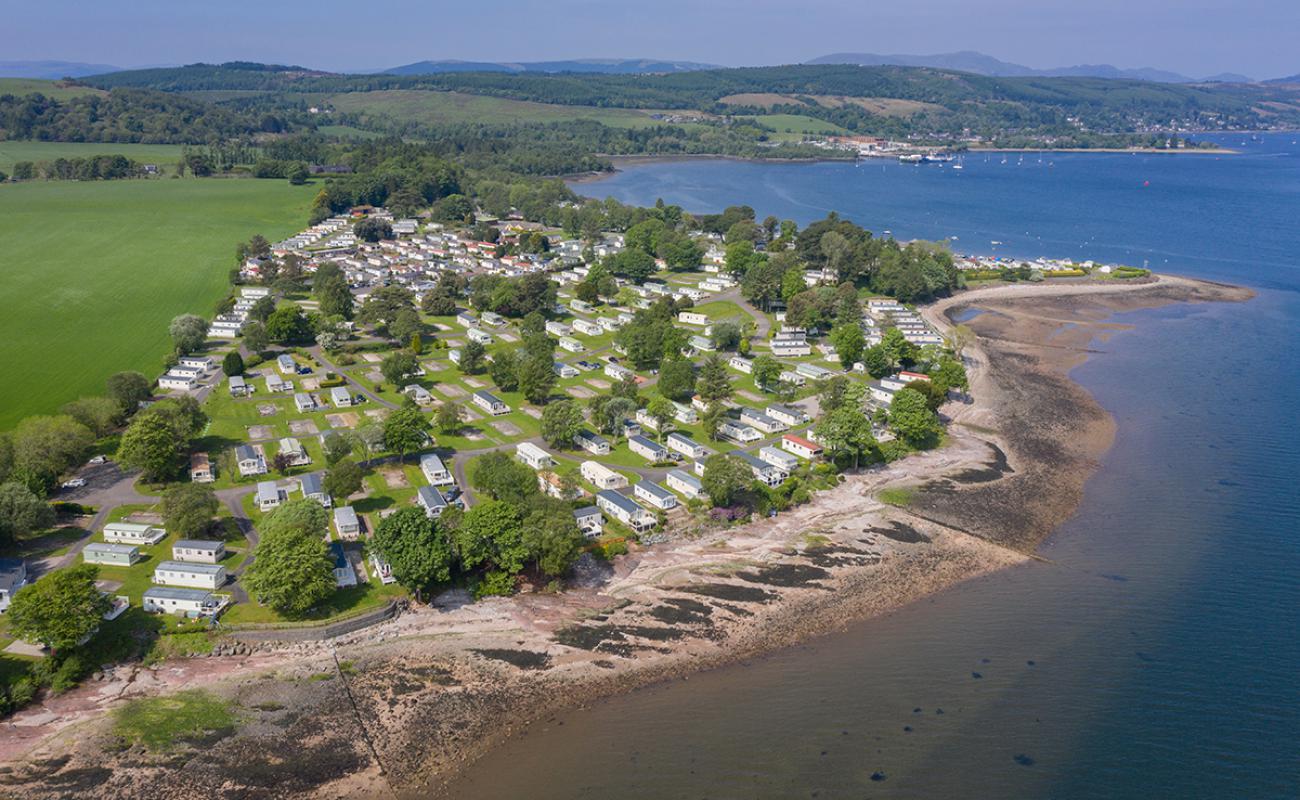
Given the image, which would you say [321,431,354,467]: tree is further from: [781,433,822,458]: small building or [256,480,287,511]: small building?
[781,433,822,458]: small building

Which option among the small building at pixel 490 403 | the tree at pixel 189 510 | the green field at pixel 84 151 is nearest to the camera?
the tree at pixel 189 510

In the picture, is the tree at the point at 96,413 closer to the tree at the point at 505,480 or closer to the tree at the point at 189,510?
the tree at the point at 189,510

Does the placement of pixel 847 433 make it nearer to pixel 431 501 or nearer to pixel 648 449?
pixel 648 449

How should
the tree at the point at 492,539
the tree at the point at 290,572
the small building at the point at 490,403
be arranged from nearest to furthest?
the tree at the point at 290,572
the tree at the point at 492,539
the small building at the point at 490,403

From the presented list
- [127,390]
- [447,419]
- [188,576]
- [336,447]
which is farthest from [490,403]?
[188,576]

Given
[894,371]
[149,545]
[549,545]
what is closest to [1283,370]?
[894,371]

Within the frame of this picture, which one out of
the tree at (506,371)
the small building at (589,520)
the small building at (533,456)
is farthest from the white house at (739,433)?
the tree at (506,371)

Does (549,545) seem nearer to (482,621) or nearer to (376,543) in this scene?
(482,621)

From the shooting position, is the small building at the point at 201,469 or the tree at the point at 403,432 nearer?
the small building at the point at 201,469
